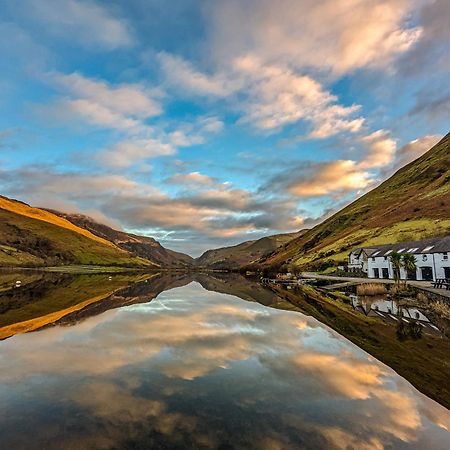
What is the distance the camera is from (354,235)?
157875mm

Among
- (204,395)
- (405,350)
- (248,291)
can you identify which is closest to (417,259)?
(248,291)

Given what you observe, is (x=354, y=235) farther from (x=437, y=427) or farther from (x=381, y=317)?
(x=437, y=427)

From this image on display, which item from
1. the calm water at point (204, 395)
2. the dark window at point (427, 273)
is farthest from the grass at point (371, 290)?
the calm water at point (204, 395)

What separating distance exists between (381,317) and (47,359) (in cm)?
3090

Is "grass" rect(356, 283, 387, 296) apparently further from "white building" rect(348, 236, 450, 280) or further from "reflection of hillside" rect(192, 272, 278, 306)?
"reflection of hillside" rect(192, 272, 278, 306)

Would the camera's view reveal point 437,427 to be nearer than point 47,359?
Yes

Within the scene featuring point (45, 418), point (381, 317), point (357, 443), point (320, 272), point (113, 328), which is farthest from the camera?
point (320, 272)

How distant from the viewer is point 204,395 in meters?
14.4

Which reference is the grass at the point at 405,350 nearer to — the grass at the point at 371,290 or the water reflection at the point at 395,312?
the water reflection at the point at 395,312

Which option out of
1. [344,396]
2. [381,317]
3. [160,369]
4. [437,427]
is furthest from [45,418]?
[381,317]

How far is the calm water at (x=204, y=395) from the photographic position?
1095 centimetres

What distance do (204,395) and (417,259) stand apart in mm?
82779

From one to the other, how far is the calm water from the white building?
56942 mm

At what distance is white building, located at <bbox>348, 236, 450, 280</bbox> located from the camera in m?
74.4
